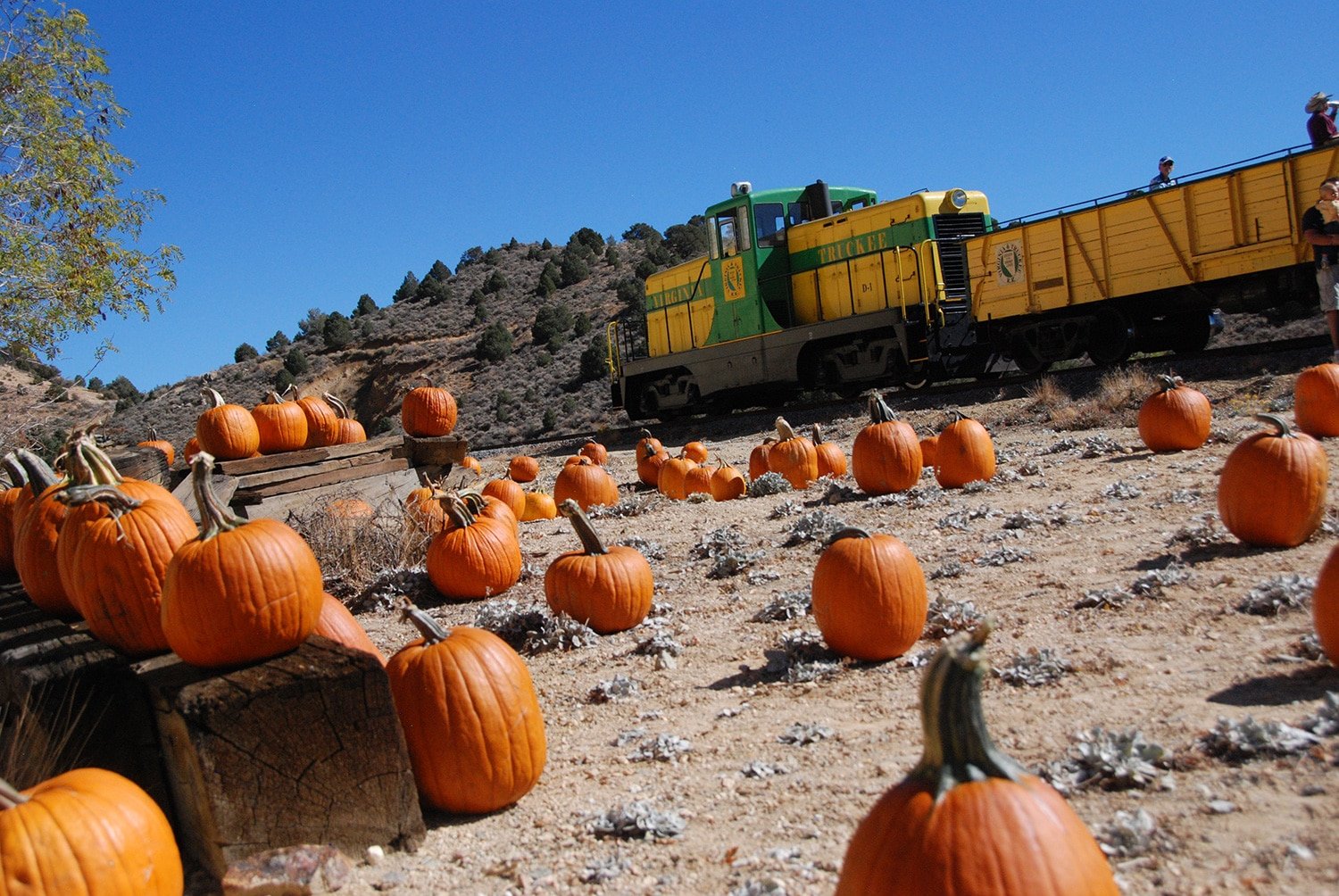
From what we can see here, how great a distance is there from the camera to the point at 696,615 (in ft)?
20.3

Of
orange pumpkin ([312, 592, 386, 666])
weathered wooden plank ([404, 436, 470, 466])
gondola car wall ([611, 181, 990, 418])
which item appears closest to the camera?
orange pumpkin ([312, 592, 386, 666])

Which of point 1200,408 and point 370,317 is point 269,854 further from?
point 370,317

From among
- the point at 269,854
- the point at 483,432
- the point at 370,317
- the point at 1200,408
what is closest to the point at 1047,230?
the point at 1200,408

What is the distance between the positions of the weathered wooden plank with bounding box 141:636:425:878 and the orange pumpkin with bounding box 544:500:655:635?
250cm

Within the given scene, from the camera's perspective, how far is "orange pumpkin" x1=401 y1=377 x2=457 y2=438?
37.5 feet

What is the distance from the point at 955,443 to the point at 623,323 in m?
18.1

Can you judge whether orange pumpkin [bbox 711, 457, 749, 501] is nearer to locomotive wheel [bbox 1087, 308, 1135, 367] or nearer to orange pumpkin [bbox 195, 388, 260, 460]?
orange pumpkin [bbox 195, 388, 260, 460]

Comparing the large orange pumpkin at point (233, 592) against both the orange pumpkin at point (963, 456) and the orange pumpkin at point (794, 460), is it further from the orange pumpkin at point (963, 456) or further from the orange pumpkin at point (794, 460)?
the orange pumpkin at point (794, 460)

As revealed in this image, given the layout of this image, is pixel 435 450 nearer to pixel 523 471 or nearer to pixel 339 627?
pixel 523 471

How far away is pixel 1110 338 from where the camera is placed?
16422mm

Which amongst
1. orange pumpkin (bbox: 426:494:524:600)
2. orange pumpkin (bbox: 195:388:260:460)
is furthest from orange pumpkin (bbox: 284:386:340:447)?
orange pumpkin (bbox: 426:494:524:600)

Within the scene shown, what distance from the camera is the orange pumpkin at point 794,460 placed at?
1093 cm

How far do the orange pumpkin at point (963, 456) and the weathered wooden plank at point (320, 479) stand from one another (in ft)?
16.8

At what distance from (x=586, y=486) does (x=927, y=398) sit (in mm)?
7750
